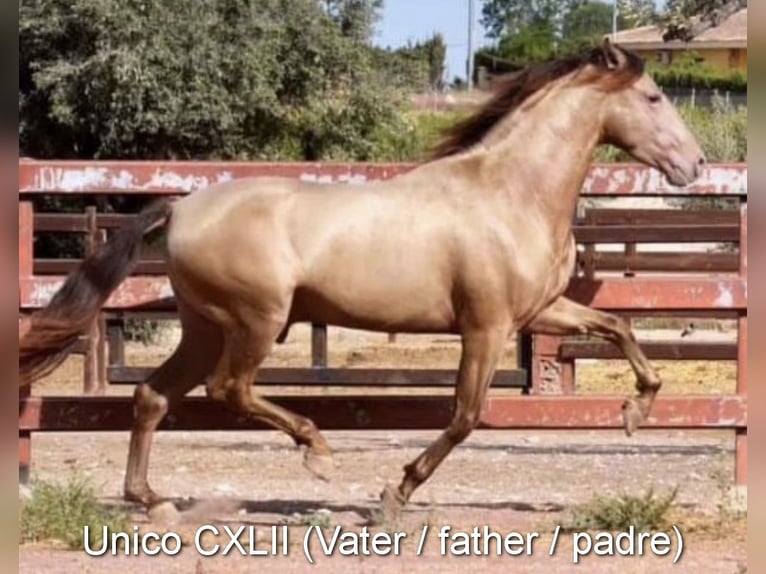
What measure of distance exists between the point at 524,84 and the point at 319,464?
76.0 inches

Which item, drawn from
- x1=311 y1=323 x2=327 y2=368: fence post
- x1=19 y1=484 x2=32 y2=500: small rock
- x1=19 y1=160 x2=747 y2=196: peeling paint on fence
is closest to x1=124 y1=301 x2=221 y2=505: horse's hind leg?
x1=19 y1=484 x2=32 y2=500: small rock

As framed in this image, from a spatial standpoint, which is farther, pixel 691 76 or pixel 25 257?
pixel 691 76

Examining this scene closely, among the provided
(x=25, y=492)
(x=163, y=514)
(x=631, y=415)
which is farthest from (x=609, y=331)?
(x=25, y=492)

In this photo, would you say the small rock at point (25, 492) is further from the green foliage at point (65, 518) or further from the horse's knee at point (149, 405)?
the horse's knee at point (149, 405)

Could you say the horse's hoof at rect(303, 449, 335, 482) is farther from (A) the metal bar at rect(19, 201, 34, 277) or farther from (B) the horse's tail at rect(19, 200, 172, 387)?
(A) the metal bar at rect(19, 201, 34, 277)

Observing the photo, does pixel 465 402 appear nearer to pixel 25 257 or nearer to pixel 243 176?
pixel 243 176

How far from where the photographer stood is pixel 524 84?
7676 millimetres

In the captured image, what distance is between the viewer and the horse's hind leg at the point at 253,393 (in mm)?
7109

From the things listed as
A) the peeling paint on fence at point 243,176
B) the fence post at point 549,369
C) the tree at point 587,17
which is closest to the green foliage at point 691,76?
the fence post at point 549,369

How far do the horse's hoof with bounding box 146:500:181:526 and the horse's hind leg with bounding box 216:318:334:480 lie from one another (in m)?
0.51

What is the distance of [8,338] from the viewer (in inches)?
166

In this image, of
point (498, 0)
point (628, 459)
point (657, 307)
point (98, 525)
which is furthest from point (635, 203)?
point (498, 0)

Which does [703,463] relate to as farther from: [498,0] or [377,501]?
[498,0]

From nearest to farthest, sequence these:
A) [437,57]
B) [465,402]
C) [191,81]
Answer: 1. [465,402]
2. [191,81]
3. [437,57]
